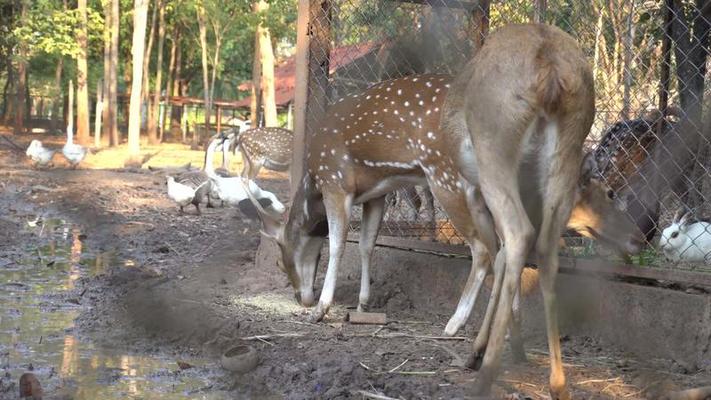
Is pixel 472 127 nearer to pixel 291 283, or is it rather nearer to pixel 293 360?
pixel 293 360

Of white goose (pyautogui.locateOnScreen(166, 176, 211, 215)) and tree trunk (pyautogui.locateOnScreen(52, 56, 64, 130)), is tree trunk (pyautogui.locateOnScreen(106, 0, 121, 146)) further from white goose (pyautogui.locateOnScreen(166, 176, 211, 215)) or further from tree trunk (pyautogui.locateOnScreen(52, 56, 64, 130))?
white goose (pyautogui.locateOnScreen(166, 176, 211, 215))

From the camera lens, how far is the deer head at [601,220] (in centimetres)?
575

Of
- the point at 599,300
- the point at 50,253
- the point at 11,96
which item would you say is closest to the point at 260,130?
the point at 50,253

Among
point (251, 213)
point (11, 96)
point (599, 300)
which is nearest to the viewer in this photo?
point (599, 300)

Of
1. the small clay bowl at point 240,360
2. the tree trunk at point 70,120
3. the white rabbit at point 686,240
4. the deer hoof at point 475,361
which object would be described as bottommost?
the small clay bowl at point 240,360

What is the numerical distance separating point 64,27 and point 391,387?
2399cm

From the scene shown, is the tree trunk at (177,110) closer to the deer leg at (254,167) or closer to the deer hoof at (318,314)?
the deer leg at (254,167)

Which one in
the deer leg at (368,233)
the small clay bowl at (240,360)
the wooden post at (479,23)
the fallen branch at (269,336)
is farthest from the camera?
the wooden post at (479,23)

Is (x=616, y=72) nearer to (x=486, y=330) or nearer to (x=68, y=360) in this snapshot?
(x=486, y=330)

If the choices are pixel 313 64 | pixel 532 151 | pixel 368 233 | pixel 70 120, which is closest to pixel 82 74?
pixel 70 120

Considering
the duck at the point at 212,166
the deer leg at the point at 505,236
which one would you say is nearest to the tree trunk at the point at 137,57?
the duck at the point at 212,166

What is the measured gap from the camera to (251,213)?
7.62 metres

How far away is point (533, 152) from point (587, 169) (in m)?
1.42

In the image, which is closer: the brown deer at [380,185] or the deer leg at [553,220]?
the deer leg at [553,220]
